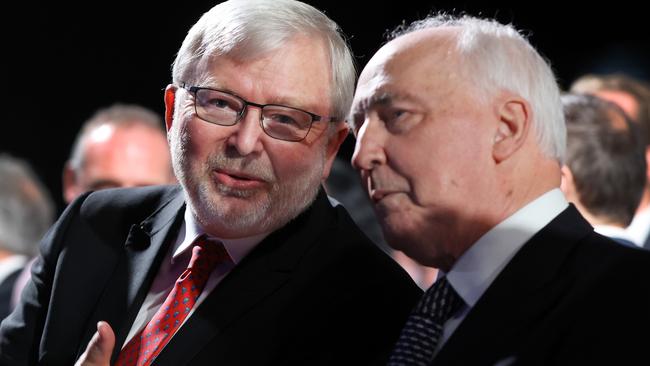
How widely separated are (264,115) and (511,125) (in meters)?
0.61

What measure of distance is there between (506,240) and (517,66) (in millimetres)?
370

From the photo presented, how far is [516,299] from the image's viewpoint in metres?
1.84

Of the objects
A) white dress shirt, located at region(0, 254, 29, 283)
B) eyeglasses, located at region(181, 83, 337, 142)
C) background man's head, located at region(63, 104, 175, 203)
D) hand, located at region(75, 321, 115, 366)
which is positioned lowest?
white dress shirt, located at region(0, 254, 29, 283)

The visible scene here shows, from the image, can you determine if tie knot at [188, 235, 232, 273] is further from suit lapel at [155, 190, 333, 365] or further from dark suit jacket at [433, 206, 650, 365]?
dark suit jacket at [433, 206, 650, 365]

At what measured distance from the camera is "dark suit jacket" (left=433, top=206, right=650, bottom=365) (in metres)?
1.69

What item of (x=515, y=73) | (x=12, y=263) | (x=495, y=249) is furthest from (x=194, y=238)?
(x=12, y=263)

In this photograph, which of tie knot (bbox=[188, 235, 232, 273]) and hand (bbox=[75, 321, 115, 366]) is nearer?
hand (bbox=[75, 321, 115, 366])

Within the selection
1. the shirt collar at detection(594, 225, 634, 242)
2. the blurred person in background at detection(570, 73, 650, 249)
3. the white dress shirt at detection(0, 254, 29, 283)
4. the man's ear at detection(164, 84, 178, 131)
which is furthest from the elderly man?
the white dress shirt at detection(0, 254, 29, 283)

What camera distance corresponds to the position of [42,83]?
7.17 metres

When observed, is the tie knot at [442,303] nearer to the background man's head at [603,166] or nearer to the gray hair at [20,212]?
the background man's head at [603,166]

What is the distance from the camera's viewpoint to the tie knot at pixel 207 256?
92.2 inches

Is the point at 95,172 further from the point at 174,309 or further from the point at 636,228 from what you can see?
the point at 636,228

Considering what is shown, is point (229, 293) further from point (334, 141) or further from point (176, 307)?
point (334, 141)

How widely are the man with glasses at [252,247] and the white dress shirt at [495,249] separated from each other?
11.3 inches
